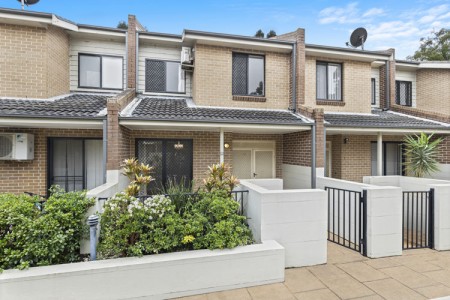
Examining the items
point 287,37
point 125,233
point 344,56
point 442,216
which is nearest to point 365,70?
point 344,56

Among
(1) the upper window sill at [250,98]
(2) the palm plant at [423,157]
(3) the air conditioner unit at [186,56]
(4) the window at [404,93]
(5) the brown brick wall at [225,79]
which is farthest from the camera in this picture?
(4) the window at [404,93]

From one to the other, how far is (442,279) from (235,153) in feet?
22.0

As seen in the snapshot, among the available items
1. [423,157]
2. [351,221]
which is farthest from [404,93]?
[351,221]

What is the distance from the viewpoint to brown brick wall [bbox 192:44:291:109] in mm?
8852

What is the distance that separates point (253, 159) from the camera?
376 inches

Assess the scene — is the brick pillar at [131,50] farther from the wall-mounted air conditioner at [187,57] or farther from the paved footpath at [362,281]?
the paved footpath at [362,281]

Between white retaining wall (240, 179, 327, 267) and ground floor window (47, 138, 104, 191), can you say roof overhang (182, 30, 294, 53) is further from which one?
white retaining wall (240, 179, 327, 267)

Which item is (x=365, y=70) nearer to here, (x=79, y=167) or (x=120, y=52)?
(x=120, y=52)

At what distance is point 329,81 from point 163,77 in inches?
283

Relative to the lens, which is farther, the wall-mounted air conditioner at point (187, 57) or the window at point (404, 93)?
the window at point (404, 93)

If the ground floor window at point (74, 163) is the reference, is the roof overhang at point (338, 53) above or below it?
above

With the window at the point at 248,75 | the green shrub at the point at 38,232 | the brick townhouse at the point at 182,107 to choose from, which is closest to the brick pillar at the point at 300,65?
the brick townhouse at the point at 182,107

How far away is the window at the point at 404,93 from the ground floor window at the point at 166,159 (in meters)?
11.7

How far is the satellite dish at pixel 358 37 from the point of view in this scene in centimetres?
1191
